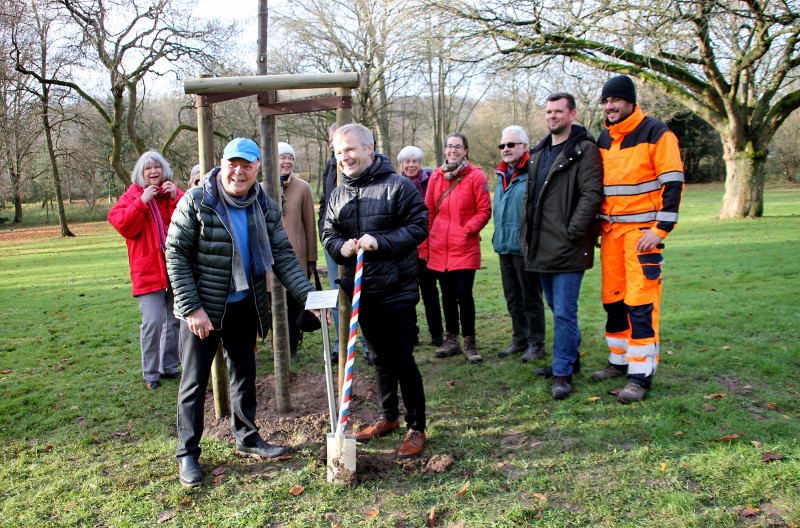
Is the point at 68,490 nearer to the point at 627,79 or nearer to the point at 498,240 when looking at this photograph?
the point at 498,240

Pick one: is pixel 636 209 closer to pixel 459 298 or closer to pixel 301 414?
pixel 459 298

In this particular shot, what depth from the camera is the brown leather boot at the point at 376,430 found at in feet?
13.0

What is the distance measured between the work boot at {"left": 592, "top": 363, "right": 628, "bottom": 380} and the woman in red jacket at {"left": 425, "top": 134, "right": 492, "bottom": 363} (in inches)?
44.7

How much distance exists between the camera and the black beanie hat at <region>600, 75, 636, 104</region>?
170 inches

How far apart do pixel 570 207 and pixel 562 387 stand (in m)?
1.48

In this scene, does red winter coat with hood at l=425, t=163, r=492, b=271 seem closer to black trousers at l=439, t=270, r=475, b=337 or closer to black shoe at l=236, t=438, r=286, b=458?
black trousers at l=439, t=270, r=475, b=337

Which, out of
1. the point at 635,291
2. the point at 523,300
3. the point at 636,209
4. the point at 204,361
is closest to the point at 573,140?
the point at 636,209

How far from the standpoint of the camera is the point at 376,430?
13.1 ft

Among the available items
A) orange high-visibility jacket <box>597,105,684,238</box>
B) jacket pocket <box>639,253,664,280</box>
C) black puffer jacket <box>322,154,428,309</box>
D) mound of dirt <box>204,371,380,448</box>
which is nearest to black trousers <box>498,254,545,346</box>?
orange high-visibility jacket <box>597,105,684,238</box>

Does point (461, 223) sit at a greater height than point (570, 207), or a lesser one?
lesser

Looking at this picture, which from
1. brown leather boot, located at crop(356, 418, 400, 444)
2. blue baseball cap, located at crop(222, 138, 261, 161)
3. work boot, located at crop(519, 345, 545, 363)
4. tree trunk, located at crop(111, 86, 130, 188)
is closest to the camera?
blue baseball cap, located at crop(222, 138, 261, 161)

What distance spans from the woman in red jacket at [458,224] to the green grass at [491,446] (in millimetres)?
555

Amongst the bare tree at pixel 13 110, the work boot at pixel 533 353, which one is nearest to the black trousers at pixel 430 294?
the work boot at pixel 533 353

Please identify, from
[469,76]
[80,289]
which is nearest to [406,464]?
[80,289]
